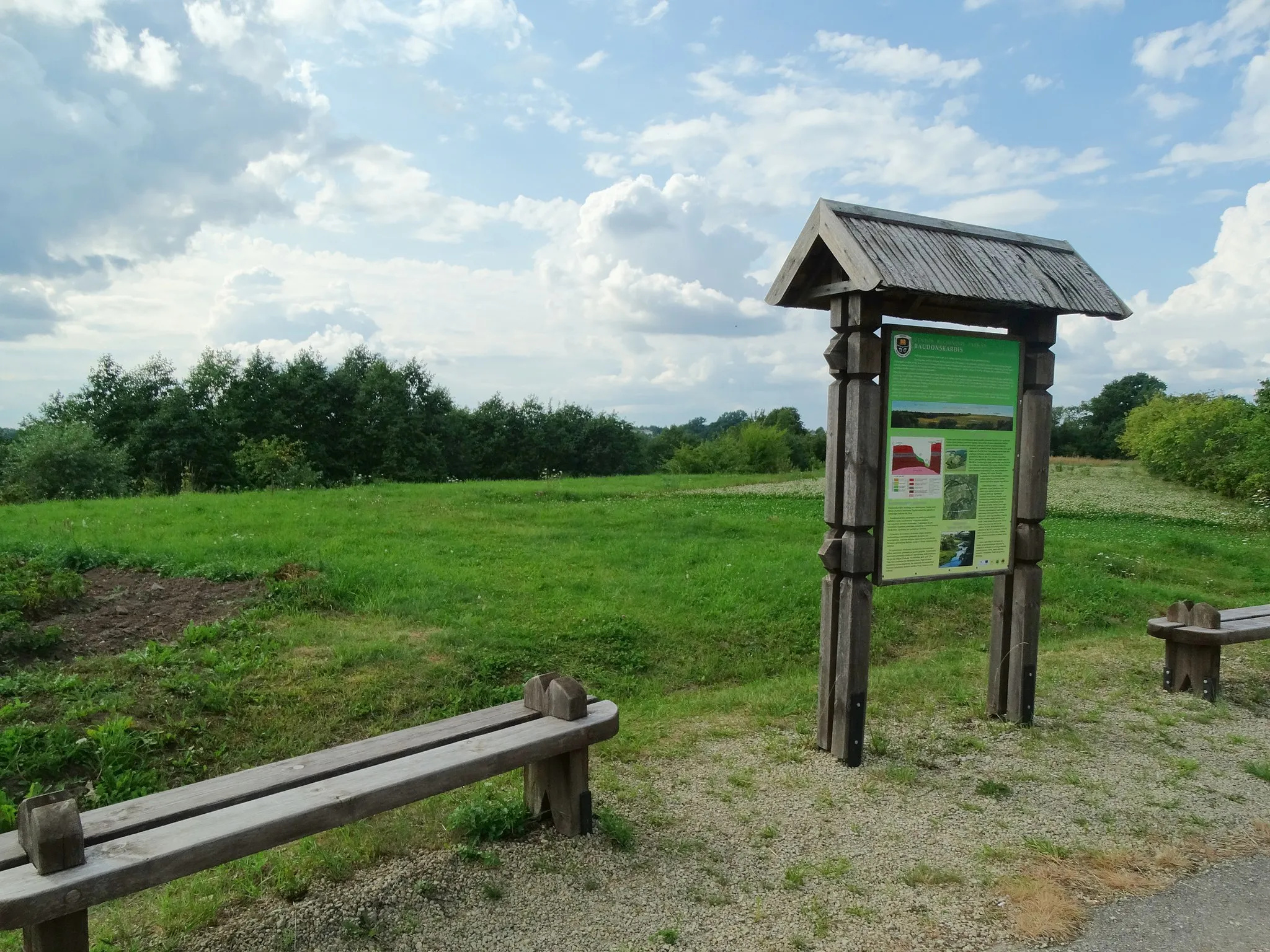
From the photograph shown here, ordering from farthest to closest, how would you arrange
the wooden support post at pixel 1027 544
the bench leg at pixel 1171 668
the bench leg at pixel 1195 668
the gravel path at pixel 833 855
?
the bench leg at pixel 1171 668 → the bench leg at pixel 1195 668 → the wooden support post at pixel 1027 544 → the gravel path at pixel 833 855

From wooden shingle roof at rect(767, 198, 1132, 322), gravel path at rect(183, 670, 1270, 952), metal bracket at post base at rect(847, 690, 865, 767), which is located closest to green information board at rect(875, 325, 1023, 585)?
wooden shingle roof at rect(767, 198, 1132, 322)

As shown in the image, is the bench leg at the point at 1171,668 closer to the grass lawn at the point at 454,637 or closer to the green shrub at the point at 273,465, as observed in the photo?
the grass lawn at the point at 454,637

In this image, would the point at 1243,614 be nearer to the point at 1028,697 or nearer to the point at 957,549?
the point at 1028,697

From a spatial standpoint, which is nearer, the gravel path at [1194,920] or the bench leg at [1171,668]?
the gravel path at [1194,920]

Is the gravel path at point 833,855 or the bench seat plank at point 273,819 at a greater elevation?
the bench seat plank at point 273,819

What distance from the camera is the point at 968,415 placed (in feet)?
18.1

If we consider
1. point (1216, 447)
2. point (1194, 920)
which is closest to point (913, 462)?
point (1194, 920)

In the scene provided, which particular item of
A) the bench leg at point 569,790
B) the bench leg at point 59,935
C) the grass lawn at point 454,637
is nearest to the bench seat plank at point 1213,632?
the grass lawn at point 454,637

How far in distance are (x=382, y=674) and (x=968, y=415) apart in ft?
15.0

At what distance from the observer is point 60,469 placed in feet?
77.8

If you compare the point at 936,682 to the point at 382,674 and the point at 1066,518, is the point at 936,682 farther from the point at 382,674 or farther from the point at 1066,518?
the point at 1066,518

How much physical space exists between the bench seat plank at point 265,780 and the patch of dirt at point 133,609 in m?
3.70

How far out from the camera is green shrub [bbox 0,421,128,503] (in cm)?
2327

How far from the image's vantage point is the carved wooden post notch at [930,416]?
16.6 feet
